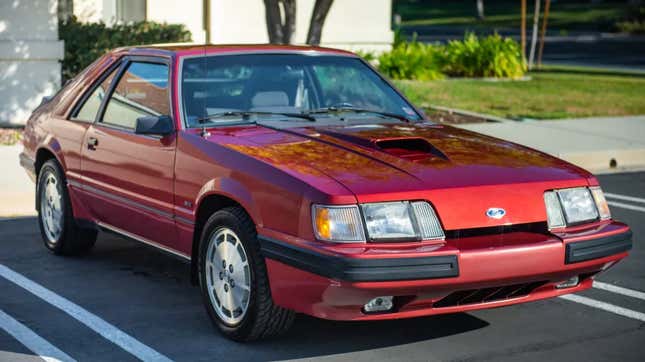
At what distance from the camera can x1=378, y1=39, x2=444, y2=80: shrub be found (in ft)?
72.0

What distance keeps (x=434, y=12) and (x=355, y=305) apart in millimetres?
65030

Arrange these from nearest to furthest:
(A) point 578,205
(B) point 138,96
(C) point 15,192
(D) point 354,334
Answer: (A) point 578,205 → (D) point 354,334 → (B) point 138,96 → (C) point 15,192

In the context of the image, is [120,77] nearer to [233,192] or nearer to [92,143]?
[92,143]

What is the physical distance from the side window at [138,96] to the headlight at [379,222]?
5.68 ft

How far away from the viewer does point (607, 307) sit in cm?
675

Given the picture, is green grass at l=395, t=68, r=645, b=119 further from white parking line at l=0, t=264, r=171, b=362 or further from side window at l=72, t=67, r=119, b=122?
white parking line at l=0, t=264, r=171, b=362

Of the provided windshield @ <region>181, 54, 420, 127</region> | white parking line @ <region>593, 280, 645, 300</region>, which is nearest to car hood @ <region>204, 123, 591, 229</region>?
Answer: windshield @ <region>181, 54, 420, 127</region>

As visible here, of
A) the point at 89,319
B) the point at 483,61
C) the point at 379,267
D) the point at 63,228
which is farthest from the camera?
the point at 483,61

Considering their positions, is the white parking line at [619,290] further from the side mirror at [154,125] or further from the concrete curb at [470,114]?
the concrete curb at [470,114]

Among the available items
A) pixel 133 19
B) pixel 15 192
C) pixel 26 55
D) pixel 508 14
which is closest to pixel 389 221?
pixel 15 192

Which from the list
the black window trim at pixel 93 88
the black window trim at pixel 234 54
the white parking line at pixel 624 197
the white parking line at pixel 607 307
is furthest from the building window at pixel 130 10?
the white parking line at pixel 607 307

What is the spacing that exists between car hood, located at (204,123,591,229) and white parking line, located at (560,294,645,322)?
1028 mm

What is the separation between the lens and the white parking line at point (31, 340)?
5688mm

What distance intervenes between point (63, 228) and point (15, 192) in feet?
8.28
